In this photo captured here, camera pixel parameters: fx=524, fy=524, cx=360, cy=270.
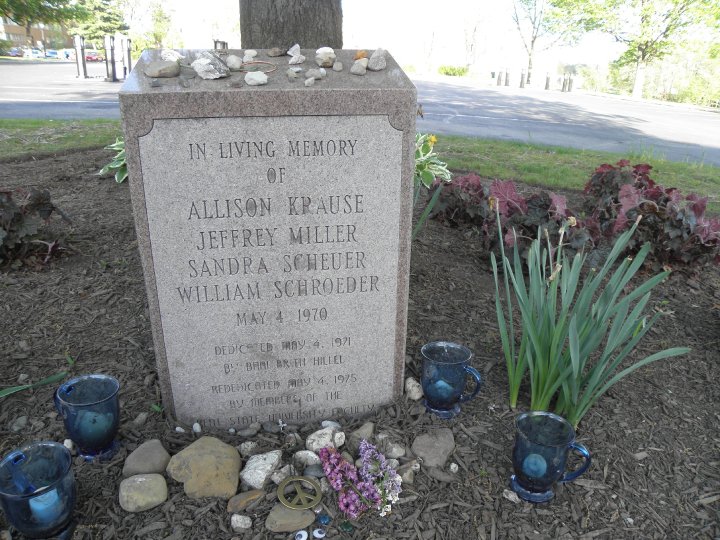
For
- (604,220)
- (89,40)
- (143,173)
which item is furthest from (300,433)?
(89,40)

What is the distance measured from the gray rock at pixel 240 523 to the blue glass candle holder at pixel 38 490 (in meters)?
0.55

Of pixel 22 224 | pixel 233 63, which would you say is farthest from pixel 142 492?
pixel 22 224

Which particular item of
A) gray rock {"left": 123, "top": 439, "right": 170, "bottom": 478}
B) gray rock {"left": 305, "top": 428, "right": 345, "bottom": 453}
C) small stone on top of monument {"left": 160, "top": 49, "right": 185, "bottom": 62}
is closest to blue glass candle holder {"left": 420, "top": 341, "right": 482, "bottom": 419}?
gray rock {"left": 305, "top": 428, "right": 345, "bottom": 453}

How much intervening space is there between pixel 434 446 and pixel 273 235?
1.13m

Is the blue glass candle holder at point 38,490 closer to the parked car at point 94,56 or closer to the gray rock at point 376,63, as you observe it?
the gray rock at point 376,63

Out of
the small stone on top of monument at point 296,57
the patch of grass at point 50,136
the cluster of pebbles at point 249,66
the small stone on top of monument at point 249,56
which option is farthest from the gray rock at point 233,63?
the patch of grass at point 50,136

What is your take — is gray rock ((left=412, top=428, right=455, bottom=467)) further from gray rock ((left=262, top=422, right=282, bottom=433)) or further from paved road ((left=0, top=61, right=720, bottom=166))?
paved road ((left=0, top=61, right=720, bottom=166))

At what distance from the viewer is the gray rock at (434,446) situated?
2.20m

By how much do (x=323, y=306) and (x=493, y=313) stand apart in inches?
51.1

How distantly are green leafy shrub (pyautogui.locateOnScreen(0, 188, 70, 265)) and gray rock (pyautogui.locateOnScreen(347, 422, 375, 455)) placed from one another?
2.41 m

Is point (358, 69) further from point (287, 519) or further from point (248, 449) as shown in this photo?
point (287, 519)

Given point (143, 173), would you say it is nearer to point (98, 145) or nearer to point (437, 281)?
point (437, 281)

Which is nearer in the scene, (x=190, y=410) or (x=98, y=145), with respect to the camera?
(x=190, y=410)

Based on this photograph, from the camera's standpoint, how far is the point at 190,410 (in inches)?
94.3
